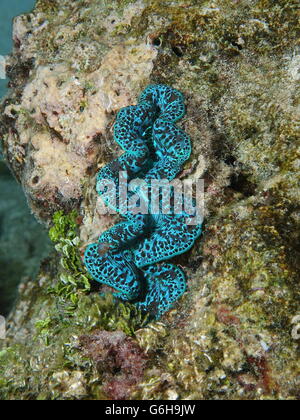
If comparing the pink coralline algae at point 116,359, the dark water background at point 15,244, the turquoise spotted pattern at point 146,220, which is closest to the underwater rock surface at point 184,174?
the pink coralline algae at point 116,359

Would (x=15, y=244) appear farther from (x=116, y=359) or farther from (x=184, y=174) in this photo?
(x=116, y=359)

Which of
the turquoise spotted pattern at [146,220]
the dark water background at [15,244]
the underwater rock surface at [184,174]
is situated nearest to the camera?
the underwater rock surface at [184,174]

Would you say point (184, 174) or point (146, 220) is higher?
point (184, 174)

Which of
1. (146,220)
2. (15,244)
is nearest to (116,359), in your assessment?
(146,220)

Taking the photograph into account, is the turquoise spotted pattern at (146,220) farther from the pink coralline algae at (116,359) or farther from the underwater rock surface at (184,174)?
the pink coralline algae at (116,359)

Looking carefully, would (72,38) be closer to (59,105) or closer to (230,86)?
(59,105)

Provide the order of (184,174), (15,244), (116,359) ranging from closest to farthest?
(116,359) → (184,174) → (15,244)

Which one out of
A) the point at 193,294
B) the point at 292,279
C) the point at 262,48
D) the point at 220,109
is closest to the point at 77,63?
the point at 220,109
